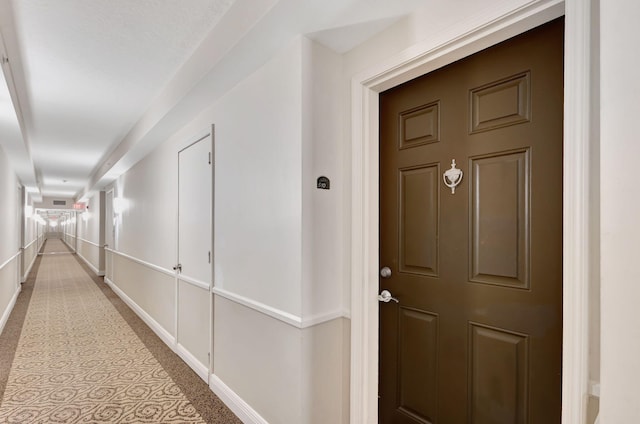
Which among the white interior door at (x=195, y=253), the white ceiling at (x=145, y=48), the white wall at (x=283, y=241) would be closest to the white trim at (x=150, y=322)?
the white interior door at (x=195, y=253)

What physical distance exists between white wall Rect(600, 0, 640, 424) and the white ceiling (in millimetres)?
940

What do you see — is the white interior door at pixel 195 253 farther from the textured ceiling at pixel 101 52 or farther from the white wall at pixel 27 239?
the white wall at pixel 27 239

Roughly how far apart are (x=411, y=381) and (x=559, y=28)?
1.73m

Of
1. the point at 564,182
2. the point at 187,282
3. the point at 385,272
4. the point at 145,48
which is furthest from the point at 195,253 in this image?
the point at 564,182

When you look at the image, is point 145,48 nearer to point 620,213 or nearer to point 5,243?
point 620,213

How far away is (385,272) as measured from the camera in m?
1.84

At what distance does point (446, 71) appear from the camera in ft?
5.34

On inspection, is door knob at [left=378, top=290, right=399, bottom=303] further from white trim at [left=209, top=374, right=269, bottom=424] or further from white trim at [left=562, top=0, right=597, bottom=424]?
white trim at [left=209, top=374, right=269, bottom=424]

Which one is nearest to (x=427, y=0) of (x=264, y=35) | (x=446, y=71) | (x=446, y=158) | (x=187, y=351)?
(x=446, y=71)

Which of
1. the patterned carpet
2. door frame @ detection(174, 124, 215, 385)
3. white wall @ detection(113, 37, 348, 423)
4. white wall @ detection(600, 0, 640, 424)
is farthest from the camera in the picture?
door frame @ detection(174, 124, 215, 385)

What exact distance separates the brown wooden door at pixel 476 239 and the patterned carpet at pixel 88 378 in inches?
58.8

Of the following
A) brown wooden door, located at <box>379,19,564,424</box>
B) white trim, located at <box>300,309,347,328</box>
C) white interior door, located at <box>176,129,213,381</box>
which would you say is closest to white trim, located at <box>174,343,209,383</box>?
white interior door, located at <box>176,129,213,381</box>

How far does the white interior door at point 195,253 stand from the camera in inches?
110

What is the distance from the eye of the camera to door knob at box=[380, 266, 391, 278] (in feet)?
6.02
